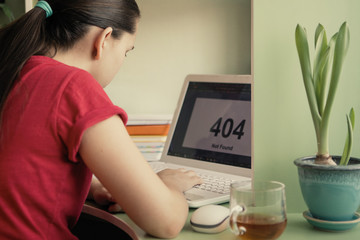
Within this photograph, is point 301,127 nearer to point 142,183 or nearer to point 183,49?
point 142,183

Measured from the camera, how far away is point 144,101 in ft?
6.93

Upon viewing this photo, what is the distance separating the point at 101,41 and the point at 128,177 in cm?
33

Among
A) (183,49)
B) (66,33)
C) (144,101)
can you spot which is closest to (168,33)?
(183,49)

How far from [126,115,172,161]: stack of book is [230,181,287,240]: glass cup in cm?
95

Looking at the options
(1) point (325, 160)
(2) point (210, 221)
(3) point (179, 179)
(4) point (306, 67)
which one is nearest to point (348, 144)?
(1) point (325, 160)

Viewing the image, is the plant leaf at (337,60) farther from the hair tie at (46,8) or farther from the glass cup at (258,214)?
the hair tie at (46,8)

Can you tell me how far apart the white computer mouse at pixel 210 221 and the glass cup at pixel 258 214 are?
0.05 m

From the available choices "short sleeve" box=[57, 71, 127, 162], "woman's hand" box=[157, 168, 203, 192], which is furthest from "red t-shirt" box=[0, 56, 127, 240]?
"woman's hand" box=[157, 168, 203, 192]

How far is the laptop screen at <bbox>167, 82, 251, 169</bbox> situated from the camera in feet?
4.31

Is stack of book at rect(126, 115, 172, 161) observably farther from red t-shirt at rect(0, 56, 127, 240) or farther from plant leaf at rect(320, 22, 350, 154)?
plant leaf at rect(320, 22, 350, 154)

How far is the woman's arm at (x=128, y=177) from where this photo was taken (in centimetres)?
76

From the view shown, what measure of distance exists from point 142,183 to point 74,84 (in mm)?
211

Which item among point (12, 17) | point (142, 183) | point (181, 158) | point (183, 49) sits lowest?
point (181, 158)

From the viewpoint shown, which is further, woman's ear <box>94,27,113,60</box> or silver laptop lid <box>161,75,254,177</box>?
silver laptop lid <box>161,75,254,177</box>
